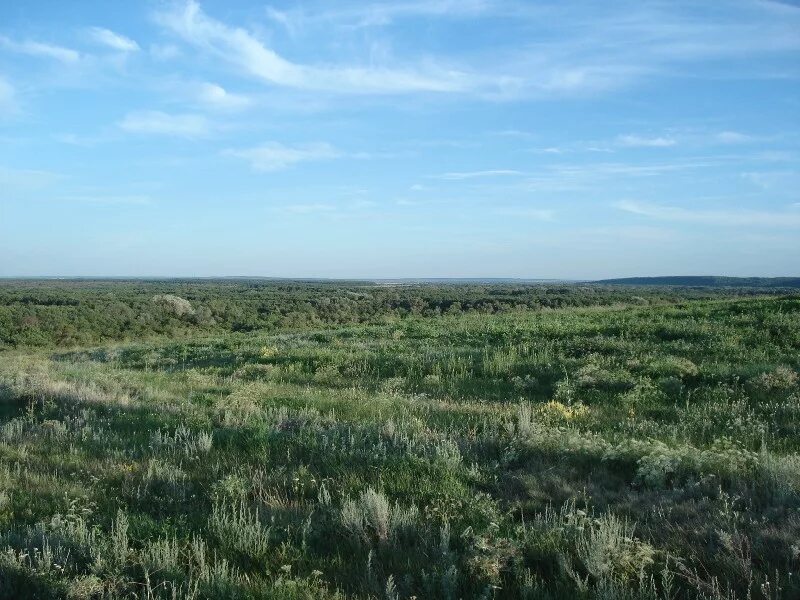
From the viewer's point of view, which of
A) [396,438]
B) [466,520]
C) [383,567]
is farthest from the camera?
[396,438]

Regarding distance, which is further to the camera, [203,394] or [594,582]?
[203,394]

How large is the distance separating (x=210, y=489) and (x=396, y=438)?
2017mm

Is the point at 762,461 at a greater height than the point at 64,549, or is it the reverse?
the point at 762,461

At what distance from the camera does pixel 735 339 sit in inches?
547

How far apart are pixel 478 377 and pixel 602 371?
2.38 meters

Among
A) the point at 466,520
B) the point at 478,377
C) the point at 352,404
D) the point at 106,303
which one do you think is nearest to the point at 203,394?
the point at 352,404

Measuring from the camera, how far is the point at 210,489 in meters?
5.16

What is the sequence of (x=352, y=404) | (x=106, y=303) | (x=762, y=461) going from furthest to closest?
(x=106, y=303) < (x=352, y=404) < (x=762, y=461)

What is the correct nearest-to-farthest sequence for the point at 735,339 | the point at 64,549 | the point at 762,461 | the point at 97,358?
1. the point at 64,549
2. the point at 762,461
3. the point at 735,339
4. the point at 97,358

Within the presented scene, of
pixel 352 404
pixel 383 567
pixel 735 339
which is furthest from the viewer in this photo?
pixel 735 339

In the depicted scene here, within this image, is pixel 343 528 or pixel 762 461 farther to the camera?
pixel 762 461

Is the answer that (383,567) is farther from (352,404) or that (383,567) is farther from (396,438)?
(352,404)

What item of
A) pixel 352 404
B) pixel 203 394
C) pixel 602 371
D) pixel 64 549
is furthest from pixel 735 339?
pixel 64 549

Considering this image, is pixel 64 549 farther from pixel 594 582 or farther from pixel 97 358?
pixel 97 358
